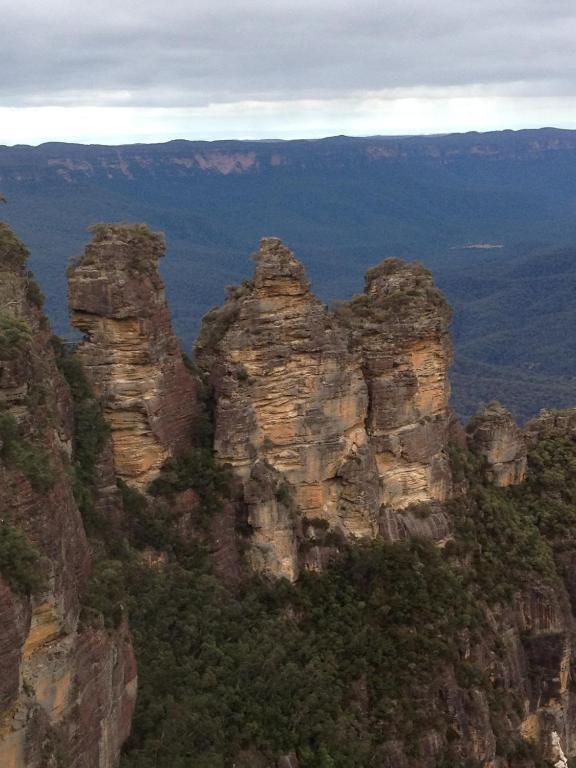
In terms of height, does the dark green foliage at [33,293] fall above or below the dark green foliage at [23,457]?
above

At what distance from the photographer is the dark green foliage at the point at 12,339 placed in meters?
20.2

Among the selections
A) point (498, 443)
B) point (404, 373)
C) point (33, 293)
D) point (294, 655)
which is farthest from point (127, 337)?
point (498, 443)

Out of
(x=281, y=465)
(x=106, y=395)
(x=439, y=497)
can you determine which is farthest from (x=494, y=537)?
(x=106, y=395)

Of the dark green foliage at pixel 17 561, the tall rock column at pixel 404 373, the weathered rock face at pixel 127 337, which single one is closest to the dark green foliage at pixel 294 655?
the tall rock column at pixel 404 373

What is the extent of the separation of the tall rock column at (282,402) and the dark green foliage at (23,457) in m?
11.9

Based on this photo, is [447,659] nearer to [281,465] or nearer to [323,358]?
[281,465]

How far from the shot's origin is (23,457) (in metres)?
19.8

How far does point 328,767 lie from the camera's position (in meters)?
27.3

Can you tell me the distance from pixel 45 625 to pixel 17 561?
2068 mm

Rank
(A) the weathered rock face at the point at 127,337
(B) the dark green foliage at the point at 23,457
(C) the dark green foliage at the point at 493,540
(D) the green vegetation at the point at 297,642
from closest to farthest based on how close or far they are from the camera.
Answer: (B) the dark green foliage at the point at 23,457 → (D) the green vegetation at the point at 297,642 → (A) the weathered rock face at the point at 127,337 → (C) the dark green foliage at the point at 493,540

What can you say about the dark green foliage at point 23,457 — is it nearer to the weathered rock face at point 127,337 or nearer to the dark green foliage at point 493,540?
the weathered rock face at point 127,337

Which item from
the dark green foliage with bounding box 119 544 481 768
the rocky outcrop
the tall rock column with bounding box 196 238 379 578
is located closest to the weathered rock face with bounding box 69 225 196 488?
the tall rock column with bounding box 196 238 379 578

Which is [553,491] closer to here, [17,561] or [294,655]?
[294,655]

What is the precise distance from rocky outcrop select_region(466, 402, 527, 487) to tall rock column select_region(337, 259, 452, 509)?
3.85 m
